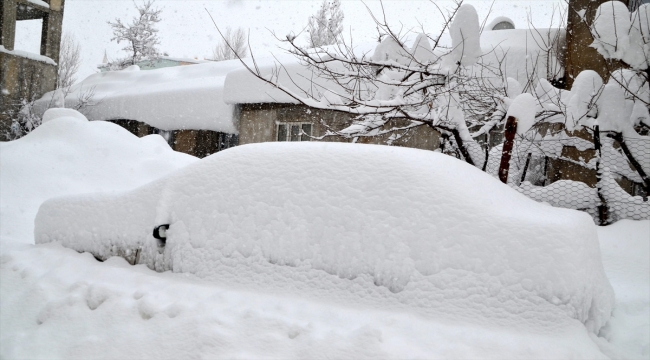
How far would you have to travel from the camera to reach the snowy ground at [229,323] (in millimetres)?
2238

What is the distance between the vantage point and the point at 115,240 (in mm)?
3355

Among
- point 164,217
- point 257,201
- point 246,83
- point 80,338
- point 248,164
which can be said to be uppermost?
point 246,83

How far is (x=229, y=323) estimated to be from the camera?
8.18ft

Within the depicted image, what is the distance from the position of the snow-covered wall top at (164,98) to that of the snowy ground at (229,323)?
842 cm

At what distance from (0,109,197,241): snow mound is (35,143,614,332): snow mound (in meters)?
4.23

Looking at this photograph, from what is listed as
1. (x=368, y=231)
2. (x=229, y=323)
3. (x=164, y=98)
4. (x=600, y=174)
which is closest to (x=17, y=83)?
(x=164, y=98)

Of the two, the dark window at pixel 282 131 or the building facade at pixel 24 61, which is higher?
the building facade at pixel 24 61

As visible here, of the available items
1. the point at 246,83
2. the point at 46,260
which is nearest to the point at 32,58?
the point at 246,83

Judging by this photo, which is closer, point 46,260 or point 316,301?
point 316,301

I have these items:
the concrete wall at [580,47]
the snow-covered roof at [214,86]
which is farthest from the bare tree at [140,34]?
the concrete wall at [580,47]

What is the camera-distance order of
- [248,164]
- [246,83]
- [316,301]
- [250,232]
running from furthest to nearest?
[246,83] → [248,164] → [250,232] → [316,301]

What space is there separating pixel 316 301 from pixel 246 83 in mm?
8222

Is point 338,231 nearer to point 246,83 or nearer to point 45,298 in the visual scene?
point 45,298

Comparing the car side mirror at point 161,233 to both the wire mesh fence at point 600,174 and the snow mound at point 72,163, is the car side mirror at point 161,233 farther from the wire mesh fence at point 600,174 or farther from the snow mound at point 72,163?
the snow mound at point 72,163
